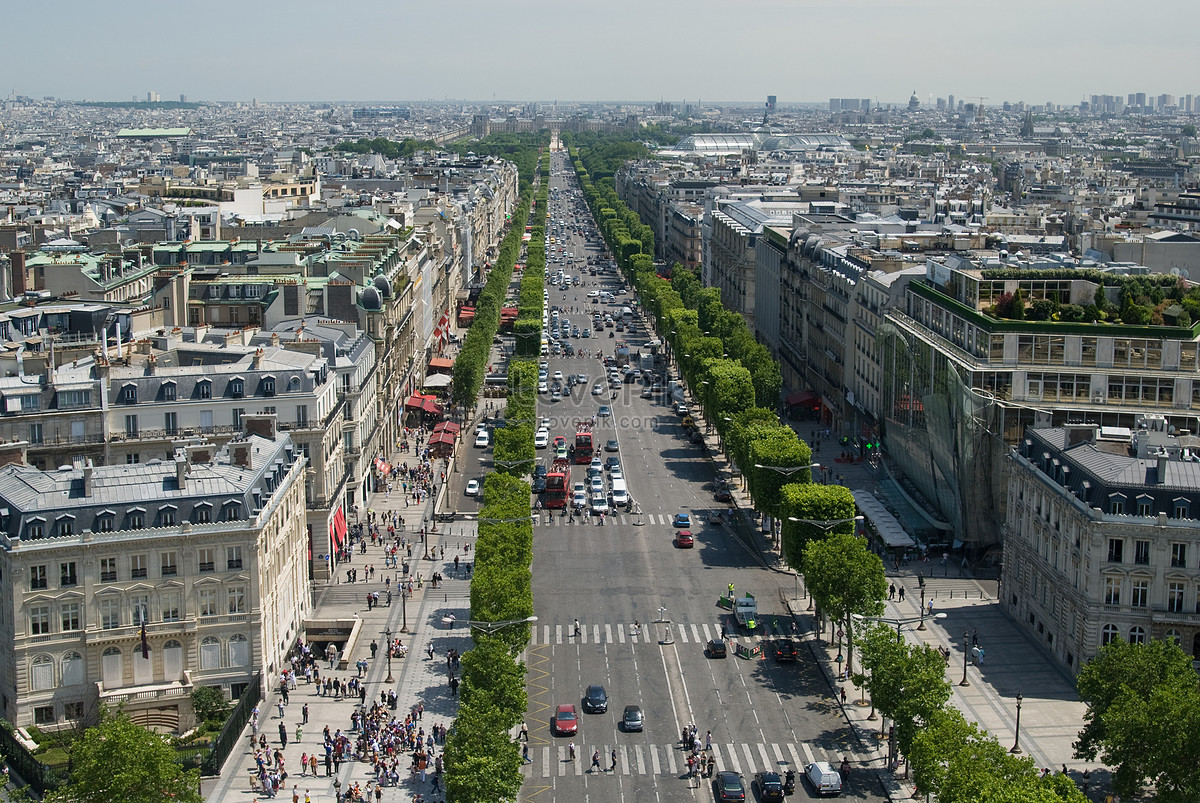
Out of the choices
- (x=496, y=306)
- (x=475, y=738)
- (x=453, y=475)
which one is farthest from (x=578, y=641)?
(x=496, y=306)

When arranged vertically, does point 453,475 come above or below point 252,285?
below

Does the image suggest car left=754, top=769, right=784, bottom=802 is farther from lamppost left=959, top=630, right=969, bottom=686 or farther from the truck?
the truck

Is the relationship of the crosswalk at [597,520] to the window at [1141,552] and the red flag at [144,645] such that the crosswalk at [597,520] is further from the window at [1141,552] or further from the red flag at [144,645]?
the red flag at [144,645]

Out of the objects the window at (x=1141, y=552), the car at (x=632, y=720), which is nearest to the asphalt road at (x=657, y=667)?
the car at (x=632, y=720)

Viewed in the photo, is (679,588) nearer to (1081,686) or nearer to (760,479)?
(760,479)

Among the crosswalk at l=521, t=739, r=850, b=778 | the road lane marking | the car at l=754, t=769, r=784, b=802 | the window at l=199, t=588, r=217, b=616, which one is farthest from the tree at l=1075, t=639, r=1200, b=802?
the window at l=199, t=588, r=217, b=616
